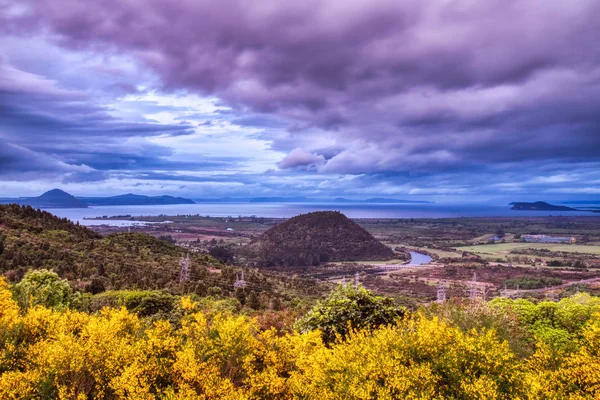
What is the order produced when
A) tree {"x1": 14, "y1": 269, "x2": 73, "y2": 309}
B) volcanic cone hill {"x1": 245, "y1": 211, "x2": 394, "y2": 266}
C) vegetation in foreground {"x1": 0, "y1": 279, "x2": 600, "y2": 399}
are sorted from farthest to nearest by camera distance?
volcanic cone hill {"x1": 245, "y1": 211, "x2": 394, "y2": 266}, tree {"x1": 14, "y1": 269, "x2": 73, "y2": 309}, vegetation in foreground {"x1": 0, "y1": 279, "x2": 600, "y2": 399}

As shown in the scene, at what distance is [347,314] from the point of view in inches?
729

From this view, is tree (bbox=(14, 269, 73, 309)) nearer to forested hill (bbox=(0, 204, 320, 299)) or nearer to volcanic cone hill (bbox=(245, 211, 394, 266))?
forested hill (bbox=(0, 204, 320, 299))

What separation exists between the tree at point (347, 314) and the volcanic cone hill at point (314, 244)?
76.8 metres

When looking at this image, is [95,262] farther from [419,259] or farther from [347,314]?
[419,259]

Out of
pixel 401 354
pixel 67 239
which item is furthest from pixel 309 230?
pixel 401 354

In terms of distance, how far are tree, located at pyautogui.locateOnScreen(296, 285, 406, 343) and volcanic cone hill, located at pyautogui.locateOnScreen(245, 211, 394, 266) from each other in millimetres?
76762

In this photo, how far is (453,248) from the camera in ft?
438

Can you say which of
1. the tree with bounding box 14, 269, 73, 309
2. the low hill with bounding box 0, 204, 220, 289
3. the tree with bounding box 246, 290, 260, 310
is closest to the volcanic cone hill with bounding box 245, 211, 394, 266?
the low hill with bounding box 0, 204, 220, 289

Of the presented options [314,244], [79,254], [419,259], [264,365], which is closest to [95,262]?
[79,254]

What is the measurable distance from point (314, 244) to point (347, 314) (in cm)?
9271

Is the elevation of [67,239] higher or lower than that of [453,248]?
higher

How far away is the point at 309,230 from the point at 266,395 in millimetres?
105127

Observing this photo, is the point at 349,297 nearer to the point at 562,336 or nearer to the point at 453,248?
the point at 562,336

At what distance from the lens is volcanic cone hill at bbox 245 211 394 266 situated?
101 m
